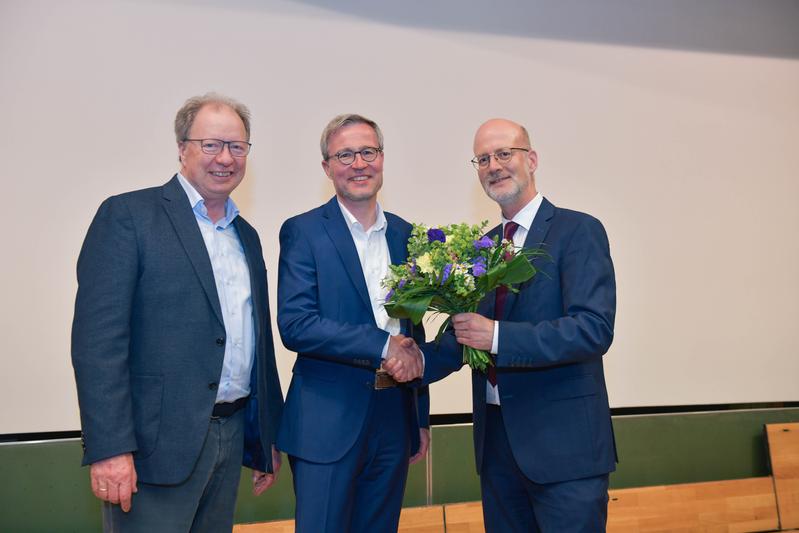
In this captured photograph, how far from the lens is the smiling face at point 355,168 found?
2.51 metres

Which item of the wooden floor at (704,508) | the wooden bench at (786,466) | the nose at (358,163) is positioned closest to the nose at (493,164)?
the nose at (358,163)

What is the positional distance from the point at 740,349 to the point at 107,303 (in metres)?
4.30

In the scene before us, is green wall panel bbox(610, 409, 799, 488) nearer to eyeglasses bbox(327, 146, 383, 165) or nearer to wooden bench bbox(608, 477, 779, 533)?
wooden bench bbox(608, 477, 779, 533)

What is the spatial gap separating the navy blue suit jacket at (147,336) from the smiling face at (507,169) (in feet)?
3.78

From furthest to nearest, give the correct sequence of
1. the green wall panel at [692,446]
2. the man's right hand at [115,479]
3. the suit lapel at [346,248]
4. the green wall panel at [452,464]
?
the green wall panel at [692,446] < the green wall panel at [452,464] < the suit lapel at [346,248] < the man's right hand at [115,479]

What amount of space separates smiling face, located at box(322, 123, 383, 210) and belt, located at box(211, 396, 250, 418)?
85 cm

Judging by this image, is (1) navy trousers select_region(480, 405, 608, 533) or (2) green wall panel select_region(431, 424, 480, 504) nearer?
(1) navy trousers select_region(480, 405, 608, 533)

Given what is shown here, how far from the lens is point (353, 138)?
2.53 m

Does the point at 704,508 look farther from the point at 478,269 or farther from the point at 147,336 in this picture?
the point at 147,336

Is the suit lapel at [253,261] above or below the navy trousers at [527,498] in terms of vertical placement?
above

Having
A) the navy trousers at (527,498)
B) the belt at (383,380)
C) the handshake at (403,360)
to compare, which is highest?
the handshake at (403,360)

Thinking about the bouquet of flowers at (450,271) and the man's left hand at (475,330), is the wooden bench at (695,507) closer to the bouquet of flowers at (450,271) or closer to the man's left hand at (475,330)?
the man's left hand at (475,330)

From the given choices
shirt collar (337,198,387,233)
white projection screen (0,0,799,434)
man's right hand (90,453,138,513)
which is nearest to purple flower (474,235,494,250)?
shirt collar (337,198,387,233)

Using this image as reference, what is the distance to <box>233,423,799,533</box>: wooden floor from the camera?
4.02 metres
